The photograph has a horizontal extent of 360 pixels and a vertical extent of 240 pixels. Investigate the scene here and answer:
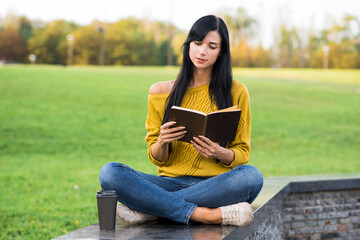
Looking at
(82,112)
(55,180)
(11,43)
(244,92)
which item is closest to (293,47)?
(11,43)

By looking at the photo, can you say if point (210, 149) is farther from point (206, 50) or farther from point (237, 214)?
point (206, 50)

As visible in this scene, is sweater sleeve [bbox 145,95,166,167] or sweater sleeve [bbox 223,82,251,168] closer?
sweater sleeve [bbox 223,82,251,168]

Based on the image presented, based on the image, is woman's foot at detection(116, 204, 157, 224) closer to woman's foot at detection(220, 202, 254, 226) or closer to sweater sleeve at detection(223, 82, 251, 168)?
woman's foot at detection(220, 202, 254, 226)

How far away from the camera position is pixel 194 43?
3.12 metres

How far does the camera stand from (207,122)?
2648mm

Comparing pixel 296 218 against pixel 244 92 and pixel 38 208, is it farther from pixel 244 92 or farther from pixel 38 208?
pixel 38 208

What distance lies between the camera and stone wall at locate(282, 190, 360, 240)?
4.45 meters

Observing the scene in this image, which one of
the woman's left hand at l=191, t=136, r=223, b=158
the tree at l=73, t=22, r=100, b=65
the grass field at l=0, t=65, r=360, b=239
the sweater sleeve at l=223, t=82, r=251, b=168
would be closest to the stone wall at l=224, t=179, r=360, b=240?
the sweater sleeve at l=223, t=82, r=251, b=168

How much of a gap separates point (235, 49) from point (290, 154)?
40595 mm

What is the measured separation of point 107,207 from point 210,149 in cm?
65

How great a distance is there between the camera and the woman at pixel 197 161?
2.82 meters

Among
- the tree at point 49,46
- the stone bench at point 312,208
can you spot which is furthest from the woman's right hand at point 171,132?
the tree at point 49,46

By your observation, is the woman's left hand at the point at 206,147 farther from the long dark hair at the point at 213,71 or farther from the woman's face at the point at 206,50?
the woman's face at the point at 206,50

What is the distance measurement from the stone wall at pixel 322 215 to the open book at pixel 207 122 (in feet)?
6.03
